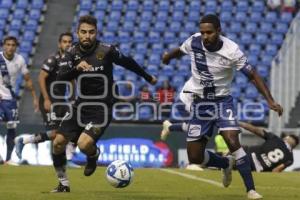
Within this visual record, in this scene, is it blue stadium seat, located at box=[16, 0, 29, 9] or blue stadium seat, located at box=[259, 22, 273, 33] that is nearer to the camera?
blue stadium seat, located at box=[259, 22, 273, 33]

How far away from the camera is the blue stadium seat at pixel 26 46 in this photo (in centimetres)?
2582

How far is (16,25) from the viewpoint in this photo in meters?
26.8

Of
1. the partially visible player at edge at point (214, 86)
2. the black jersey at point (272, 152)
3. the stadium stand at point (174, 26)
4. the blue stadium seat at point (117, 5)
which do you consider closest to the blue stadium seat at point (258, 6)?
the stadium stand at point (174, 26)

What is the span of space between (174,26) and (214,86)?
18.5 m

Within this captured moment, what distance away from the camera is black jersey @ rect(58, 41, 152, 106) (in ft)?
28.5

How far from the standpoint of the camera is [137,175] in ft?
40.9

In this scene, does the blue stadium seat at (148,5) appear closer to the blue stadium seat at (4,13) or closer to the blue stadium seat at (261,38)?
the blue stadium seat at (261,38)

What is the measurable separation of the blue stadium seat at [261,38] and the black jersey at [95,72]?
1816cm

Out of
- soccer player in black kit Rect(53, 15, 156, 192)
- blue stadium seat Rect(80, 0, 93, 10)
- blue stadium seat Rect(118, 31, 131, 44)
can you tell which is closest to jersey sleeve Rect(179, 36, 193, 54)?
soccer player in black kit Rect(53, 15, 156, 192)

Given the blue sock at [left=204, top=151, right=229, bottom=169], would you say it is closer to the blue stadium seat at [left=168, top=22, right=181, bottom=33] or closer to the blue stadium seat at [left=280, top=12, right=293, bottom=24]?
the blue stadium seat at [left=168, top=22, right=181, bottom=33]

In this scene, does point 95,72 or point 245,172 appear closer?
point 245,172

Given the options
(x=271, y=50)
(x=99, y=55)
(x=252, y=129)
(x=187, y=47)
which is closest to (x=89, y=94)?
(x=99, y=55)

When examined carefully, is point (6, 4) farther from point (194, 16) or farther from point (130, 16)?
point (194, 16)

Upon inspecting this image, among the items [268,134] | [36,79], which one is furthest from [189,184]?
[36,79]
